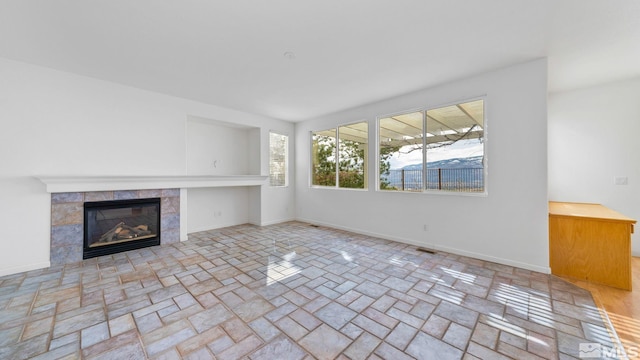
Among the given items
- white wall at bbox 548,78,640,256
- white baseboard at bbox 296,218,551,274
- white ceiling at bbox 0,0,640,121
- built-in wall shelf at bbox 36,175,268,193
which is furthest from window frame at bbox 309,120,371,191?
white wall at bbox 548,78,640,256

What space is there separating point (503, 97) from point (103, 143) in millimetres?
5993

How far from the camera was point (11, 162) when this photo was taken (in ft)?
9.91

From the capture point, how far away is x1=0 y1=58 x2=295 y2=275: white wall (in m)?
3.02

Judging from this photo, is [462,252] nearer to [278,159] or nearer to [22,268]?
[278,159]

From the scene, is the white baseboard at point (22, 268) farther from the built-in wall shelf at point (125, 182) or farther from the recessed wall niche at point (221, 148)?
the recessed wall niche at point (221, 148)

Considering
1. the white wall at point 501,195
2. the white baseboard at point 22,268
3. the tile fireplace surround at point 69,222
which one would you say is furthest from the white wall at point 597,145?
the white baseboard at point 22,268

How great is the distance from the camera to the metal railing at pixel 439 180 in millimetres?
3611

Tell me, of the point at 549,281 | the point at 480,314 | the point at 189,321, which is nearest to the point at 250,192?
the point at 189,321

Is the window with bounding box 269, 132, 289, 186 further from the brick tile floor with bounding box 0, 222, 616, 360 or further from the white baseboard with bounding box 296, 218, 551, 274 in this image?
the brick tile floor with bounding box 0, 222, 616, 360

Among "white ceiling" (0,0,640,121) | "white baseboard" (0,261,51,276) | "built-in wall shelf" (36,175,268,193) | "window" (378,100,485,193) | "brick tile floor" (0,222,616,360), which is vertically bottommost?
"brick tile floor" (0,222,616,360)

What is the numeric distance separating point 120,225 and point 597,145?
7831mm

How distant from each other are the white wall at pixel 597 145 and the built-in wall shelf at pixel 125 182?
19.9 feet

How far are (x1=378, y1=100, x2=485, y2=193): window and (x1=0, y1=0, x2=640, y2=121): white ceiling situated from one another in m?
0.60

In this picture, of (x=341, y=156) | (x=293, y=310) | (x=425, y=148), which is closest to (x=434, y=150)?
(x=425, y=148)
